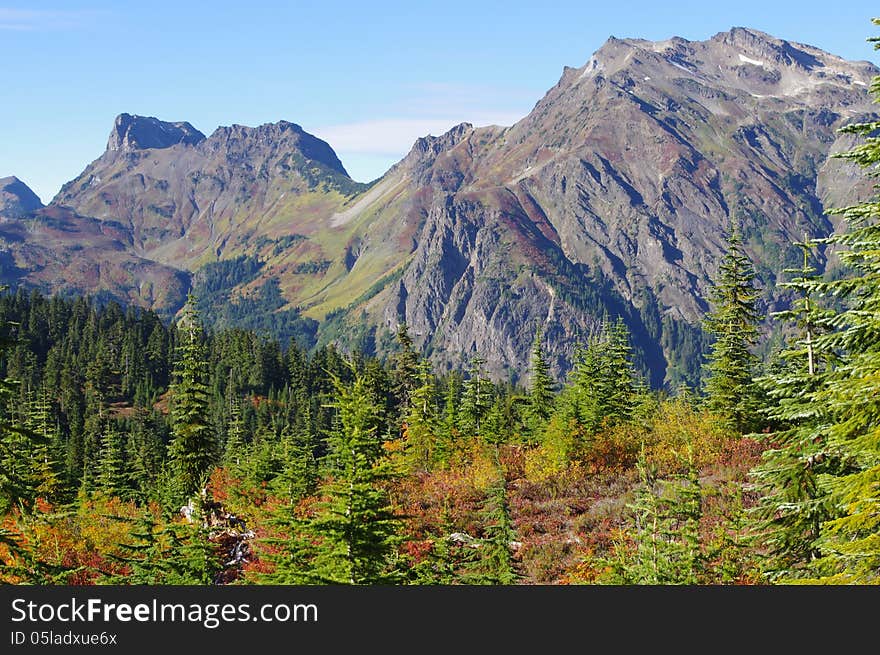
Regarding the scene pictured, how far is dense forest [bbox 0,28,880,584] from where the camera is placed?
12656 mm

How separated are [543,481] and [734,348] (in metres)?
12.8

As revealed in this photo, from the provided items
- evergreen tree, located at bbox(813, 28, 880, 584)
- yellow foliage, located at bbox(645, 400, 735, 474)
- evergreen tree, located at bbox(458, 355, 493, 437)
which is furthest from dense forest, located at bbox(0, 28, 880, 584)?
evergreen tree, located at bbox(458, 355, 493, 437)

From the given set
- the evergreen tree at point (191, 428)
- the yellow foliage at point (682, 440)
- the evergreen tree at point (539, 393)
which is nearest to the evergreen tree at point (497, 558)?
the yellow foliage at point (682, 440)

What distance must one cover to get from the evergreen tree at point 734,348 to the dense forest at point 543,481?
0.14 m

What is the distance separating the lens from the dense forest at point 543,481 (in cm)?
1266

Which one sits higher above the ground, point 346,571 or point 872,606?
point 346,571

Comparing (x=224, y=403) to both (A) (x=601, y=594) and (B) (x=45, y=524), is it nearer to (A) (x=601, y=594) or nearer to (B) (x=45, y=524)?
(B) (x=45, y=524)

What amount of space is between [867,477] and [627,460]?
26.9 meters

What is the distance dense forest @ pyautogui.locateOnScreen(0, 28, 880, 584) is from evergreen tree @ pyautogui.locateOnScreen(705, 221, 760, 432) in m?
0.14

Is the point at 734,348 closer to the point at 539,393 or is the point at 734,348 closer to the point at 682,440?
the point at 682,440

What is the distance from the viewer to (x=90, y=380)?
129125 millimetres

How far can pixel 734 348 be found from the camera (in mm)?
37438

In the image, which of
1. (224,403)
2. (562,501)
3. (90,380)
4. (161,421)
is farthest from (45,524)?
(90,380)

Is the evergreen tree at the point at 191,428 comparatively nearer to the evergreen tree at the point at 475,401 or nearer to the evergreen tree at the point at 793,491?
the evergreen tree at the point at 475,401
